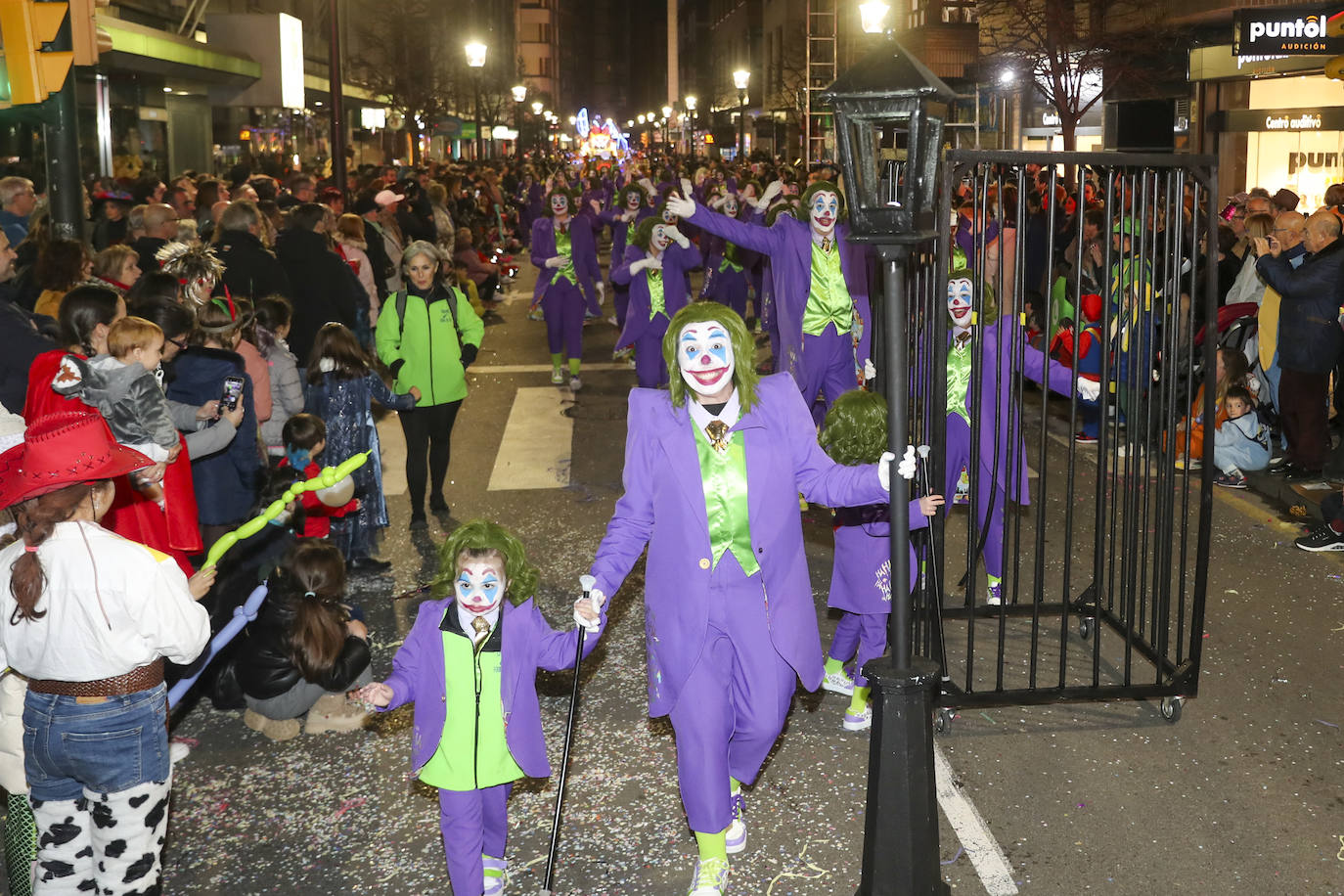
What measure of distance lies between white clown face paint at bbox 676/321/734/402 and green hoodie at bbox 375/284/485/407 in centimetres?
459

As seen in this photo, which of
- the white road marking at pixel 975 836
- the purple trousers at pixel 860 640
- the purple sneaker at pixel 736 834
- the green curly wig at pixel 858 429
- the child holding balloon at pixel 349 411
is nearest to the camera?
the white road marking at pixel 975 836

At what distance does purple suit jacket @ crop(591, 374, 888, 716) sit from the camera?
4480 millimetres

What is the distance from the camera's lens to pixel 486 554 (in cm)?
430

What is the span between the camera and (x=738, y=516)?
449 centimetres

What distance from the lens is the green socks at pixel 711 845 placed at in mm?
4539

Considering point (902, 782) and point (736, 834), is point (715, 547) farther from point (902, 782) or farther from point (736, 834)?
point (736, 834)

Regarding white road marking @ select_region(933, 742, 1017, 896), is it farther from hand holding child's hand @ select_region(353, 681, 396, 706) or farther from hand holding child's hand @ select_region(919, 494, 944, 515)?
hand holding child's hand @ select_region(353, 681, 396, 706)

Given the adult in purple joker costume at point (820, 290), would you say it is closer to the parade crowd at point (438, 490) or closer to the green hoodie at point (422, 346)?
the parade crowd at point (438, 490)

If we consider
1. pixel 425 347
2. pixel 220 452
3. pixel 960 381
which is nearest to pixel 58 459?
pixel 220 452

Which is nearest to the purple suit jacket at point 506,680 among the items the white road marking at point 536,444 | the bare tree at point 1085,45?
the white road marking at point 536,444

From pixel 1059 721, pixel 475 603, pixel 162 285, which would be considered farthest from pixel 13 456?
pixel 1059 721

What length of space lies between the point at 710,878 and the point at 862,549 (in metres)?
1.76

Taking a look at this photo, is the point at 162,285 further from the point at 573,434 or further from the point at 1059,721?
the point at 573,434

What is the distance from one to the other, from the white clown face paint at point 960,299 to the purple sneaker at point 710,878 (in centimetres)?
298
